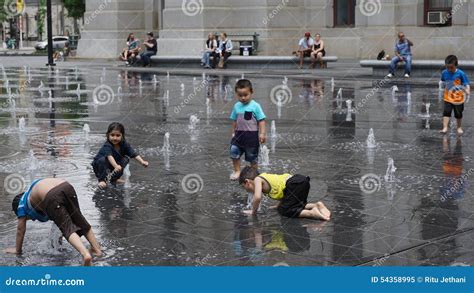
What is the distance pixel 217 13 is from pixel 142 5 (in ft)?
30.5

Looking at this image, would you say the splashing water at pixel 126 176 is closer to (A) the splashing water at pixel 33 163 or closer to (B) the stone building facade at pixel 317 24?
(A) the splashing water at pixel 33 163

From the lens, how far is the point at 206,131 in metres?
15.9

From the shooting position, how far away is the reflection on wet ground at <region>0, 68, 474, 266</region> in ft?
24.7

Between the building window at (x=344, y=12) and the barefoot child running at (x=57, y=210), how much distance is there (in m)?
35.3

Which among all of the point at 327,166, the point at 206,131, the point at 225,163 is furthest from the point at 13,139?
the point at 327,166

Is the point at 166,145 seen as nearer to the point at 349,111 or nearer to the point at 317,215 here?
the point at 317,215

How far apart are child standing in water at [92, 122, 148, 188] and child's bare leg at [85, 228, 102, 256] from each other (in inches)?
112

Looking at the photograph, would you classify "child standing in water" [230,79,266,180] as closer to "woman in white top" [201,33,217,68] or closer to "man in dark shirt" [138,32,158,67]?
"woman in white top" [201,33,217,68]

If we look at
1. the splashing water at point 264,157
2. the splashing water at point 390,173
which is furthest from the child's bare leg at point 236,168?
the splashing water at point 390,173

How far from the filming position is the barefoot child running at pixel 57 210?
22.9ft

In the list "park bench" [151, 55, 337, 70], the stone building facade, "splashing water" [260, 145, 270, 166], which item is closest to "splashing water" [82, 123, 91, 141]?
"splashing water" [260, 145, 270, 166]

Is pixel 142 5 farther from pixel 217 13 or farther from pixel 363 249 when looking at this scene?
pixel 363 249

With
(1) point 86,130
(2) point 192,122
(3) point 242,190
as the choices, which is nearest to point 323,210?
(3) point 242,190

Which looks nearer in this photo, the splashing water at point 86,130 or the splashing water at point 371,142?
the splashing water at point 371,142
